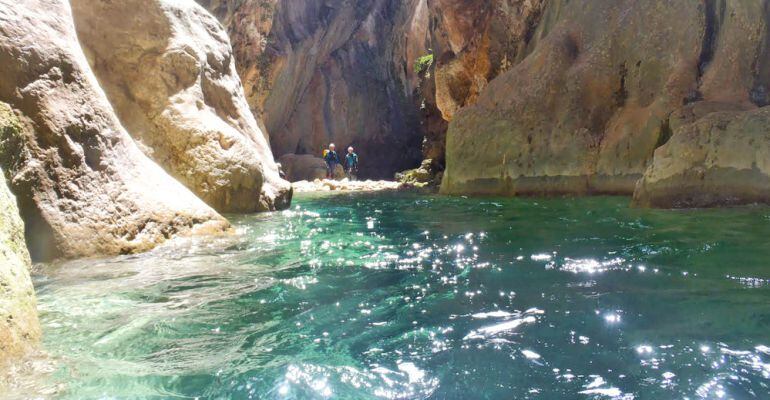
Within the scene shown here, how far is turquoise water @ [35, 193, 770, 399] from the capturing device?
2.34m

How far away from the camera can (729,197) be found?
7492 millimetres

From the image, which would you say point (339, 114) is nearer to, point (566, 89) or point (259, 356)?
point (566, 89)

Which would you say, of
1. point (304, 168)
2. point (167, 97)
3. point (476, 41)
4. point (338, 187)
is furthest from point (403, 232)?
point (304, 168)

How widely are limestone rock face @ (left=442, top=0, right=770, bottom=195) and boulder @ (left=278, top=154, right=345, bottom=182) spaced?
37.7ft

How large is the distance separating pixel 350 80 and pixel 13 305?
2977 cm

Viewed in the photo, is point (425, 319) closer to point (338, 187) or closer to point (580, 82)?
point (580, 82)

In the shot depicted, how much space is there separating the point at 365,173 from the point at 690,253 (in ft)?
84.5

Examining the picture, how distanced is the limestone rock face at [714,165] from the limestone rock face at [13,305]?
7.65 metres

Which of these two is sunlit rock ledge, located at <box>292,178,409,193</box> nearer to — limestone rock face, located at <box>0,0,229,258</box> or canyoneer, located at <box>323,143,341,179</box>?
canyoneer, located at <box>323,143,341,179</box>

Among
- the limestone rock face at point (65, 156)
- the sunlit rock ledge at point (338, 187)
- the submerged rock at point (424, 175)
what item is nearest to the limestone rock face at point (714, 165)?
the limestone rock face at point (65, 156)

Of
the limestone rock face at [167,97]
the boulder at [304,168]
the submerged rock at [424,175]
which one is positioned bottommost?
Result: the submerged rock at [424,175]

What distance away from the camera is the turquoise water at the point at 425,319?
92.0 inches

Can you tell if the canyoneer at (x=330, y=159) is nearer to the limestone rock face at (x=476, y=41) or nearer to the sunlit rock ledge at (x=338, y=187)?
the sunlit rock ledge at (x=338, y=187)

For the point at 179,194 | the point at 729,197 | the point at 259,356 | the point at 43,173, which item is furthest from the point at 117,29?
the point at 729,197
